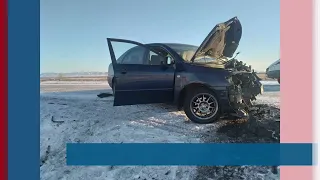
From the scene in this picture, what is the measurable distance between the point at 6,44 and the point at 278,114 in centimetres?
210

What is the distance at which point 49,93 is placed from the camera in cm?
210

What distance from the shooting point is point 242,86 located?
2.08 m

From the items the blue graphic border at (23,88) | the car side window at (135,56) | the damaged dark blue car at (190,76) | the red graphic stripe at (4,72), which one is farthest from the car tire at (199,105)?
the red graphic stripe at (4,72)

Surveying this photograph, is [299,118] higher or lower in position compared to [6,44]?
lower

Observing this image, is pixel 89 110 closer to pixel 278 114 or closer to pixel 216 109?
pixel 216 109

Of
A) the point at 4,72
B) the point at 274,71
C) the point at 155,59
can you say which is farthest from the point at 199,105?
the point at 4,72

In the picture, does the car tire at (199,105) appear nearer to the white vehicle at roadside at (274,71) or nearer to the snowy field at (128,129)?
the snowy field at (128,129)

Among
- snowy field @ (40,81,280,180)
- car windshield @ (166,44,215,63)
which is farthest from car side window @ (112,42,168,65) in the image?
snowy field @ (40,81,280,180)

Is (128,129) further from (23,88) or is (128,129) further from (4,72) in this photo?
(4,72)

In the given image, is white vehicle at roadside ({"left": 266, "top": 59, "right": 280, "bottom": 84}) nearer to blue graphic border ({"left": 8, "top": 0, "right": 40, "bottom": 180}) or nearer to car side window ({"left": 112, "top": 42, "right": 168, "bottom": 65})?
car side window ({"left": 112, "top": 42, "right": 168, "bottom": 65})

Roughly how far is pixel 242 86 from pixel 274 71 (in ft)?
0.84

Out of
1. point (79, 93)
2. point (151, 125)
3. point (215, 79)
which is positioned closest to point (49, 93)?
point (79, 93)
